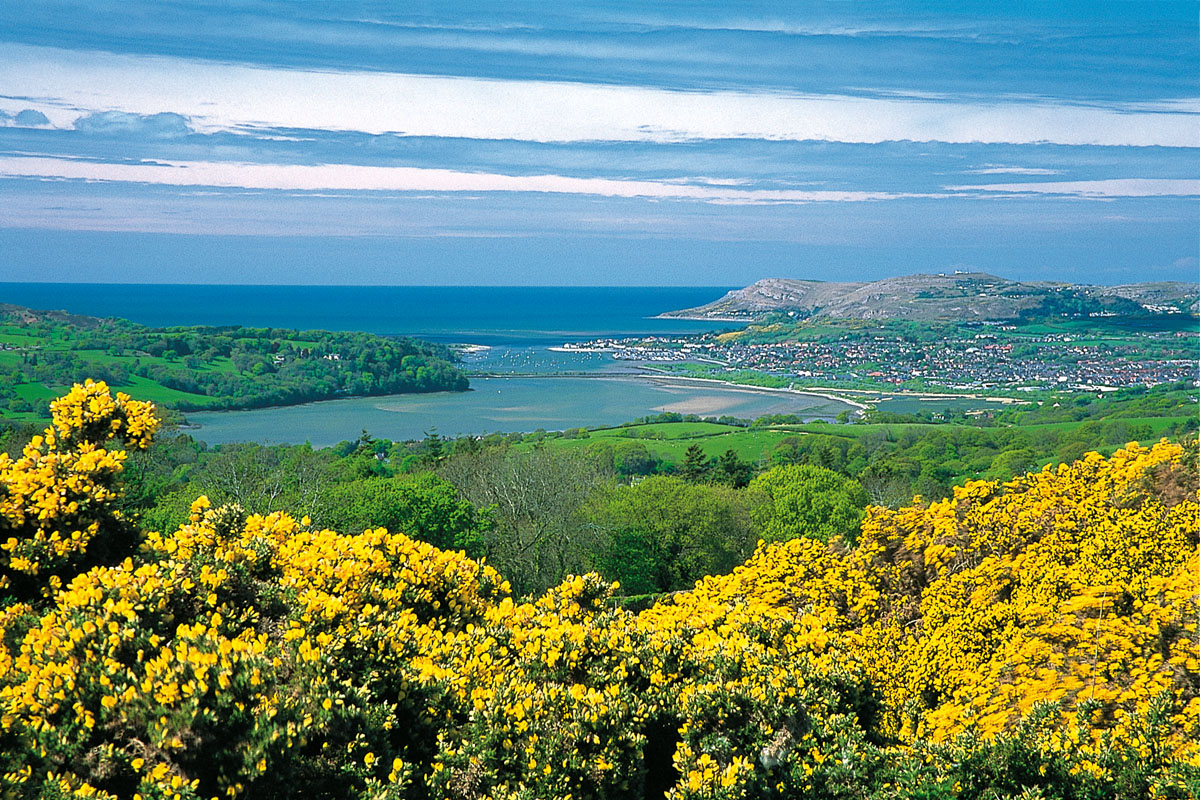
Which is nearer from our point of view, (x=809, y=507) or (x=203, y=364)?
(x=809, y=507)

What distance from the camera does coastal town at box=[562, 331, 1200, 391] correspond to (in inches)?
4453

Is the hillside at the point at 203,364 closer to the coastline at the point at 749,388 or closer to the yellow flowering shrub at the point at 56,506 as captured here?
the coastline at the point at 749,388

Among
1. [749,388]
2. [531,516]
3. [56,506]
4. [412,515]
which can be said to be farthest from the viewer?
[749,388]

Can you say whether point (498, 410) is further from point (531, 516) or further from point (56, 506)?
point (56, 506)

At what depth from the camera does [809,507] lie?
108 feet

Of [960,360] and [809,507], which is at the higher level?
[960,360]

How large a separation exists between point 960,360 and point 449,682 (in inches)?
5552

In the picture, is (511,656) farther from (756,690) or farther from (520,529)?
(520,529)

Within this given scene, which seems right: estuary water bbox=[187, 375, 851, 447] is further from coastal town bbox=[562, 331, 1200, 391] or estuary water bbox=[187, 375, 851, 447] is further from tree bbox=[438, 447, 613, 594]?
tree bbox=[438, 447, 613, 594]

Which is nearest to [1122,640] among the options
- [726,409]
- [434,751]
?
[434,751]

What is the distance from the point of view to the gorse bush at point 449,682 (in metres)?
6.25

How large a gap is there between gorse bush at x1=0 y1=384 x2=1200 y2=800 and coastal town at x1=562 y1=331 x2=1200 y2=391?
102590 millimetres

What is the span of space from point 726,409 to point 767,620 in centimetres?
8645

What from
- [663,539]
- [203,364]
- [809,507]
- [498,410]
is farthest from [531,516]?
[203,364]
